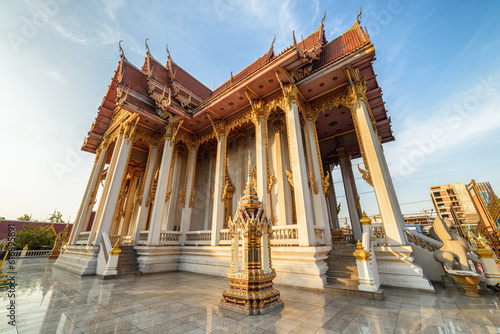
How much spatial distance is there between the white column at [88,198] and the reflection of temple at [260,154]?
68 mm

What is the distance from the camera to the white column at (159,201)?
870 cm

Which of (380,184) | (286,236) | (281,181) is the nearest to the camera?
(380,184)

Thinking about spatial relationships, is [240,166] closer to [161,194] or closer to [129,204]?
[161,194]

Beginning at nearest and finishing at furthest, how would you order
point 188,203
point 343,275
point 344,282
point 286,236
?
point 344,282
point 343,275
point 286,236
point 188,203

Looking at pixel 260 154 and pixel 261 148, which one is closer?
pixel 260 154

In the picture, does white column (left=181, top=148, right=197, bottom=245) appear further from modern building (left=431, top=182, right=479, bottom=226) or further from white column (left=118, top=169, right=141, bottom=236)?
modern building (left=431, top=182, right=479, bottom=226)

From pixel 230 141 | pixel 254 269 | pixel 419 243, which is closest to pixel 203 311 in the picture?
pixel 254 269

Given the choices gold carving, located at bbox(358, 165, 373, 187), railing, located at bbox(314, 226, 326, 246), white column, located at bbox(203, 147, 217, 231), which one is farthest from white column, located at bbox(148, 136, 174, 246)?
gold carving, located at bbox(358, 165, 373, 187)

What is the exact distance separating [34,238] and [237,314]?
90.5 ft

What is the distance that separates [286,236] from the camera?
6656 mm

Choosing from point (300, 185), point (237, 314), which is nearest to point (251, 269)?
point (237, 314)

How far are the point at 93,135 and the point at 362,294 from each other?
695 inches

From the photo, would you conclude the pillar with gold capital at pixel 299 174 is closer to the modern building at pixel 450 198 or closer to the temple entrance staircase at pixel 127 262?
the temple entrance staircase at pixel 127 262

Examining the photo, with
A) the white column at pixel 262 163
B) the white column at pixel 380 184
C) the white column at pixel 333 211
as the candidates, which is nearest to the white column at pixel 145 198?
the white column at pixel 262 163
